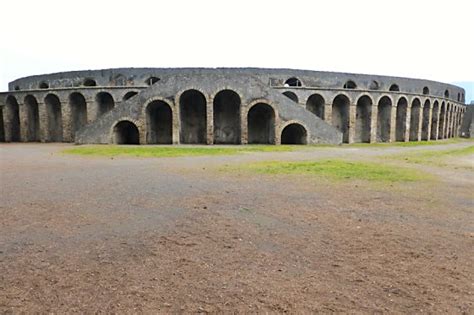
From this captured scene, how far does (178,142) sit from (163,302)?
20762 millimetres

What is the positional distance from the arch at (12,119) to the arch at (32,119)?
5.77 ft

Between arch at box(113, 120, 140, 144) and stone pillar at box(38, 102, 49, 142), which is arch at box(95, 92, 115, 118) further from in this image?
arch at box(113, 120, 140, 144)

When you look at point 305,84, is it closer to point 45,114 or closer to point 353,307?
point 45,114

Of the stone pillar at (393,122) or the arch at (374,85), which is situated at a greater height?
the arch at (374,85)

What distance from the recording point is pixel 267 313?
8.34ft

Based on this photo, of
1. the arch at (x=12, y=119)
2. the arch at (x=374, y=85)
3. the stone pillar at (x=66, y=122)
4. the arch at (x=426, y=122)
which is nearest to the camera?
the stone pillar at (x=66, y=122)

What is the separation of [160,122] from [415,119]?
26.1m

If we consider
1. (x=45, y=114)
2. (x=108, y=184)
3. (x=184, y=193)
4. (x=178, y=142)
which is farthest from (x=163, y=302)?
(x=45, y=114)

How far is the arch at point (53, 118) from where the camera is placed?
30.0 metres

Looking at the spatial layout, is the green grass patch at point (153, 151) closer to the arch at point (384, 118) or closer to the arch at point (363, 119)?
the arch at point (363, 119)

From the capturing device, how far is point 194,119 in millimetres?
26969

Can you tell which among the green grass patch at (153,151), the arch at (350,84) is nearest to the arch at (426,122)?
the arch at (350,84)

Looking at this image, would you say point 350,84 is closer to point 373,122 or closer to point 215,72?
point 373,122

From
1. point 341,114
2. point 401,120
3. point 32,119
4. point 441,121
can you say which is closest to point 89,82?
point 32,119
